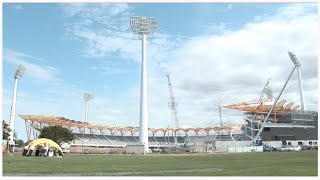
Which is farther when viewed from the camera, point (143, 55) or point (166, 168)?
point (143, 55)

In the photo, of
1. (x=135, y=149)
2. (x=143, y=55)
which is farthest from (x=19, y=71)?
(x=135, y=149)

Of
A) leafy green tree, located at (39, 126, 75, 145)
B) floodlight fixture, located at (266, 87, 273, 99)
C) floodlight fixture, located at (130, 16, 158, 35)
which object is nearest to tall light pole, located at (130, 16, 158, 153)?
floodlight fixture, located at (130, 16, 158, 35)

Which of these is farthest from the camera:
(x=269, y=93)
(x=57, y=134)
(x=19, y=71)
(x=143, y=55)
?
(x=269, y=93)

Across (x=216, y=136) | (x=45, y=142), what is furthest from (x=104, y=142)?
(x=45, y=142)

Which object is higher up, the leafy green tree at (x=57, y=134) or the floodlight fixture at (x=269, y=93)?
the floodlight fixture at (x=269, y=93)

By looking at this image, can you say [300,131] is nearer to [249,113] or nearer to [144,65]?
[249,113]

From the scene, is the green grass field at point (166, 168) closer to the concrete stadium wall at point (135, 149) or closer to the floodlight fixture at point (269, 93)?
the concrete stadium wall at point (135, 149)

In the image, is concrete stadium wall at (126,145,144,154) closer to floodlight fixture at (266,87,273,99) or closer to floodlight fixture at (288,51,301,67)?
floodlight fixture at (288,51,301,67)

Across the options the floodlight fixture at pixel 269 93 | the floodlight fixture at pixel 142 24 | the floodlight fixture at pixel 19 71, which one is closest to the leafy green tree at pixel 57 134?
the floodlight fixture at pixel 19 71

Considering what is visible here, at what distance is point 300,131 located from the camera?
6265 inches

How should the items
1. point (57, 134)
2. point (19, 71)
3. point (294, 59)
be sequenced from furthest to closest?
point (294, 59) < point (57, 134) < point (19, 71)

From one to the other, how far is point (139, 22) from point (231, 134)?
88.7m

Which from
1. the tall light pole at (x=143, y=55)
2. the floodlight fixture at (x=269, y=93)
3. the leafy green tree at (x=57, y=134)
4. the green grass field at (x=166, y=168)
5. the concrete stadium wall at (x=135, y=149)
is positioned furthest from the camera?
the floodlight fixture at (x=269, y=93)

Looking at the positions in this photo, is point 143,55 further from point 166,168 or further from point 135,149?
point 166,168
